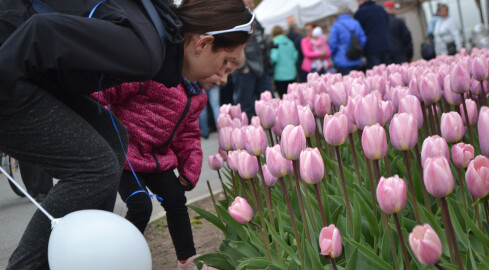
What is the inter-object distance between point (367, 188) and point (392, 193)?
1028 mm

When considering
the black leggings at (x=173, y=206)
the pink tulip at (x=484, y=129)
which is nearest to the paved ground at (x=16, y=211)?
the black leggings at (x=173, y=206)

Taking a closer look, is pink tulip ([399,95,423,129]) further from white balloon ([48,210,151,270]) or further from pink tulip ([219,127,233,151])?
white balloon ([48,210,151,270])

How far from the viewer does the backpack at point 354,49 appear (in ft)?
28.5

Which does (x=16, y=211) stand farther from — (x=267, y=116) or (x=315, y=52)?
(x=315, y=52)

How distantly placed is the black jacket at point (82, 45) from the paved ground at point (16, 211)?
67.4 inches

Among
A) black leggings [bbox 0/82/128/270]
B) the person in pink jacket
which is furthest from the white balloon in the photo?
the person in pink jacket

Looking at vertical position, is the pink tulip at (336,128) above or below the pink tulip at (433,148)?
above

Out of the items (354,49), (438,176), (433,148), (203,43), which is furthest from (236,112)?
(354,49)

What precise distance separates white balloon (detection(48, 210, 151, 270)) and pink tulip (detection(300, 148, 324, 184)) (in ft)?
1.98

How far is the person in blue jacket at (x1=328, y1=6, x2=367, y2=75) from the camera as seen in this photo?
29.1 ft

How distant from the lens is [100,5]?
2119 millimetres

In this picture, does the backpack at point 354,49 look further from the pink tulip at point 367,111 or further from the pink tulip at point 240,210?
the pink tulip at point 240,210

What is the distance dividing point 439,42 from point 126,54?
11099mm

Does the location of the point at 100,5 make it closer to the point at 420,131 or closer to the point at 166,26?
the point at 166,26
